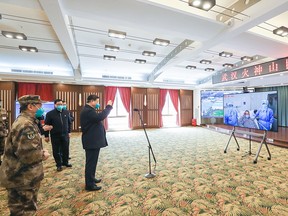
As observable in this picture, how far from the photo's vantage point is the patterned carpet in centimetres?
217

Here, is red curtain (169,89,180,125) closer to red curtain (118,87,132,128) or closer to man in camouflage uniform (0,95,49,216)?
red curtain (118,87,132,128)

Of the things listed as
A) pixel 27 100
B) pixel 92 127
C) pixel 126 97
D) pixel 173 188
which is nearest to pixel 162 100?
pixel 126 97

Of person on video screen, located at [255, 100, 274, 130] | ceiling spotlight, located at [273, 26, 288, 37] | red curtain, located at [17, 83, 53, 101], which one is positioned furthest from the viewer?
red curtain, located at [17, 83, 53, 101]

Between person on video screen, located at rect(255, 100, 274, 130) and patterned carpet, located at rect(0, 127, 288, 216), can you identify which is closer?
patterned carpet, located at rect(0, 127, 288, 216)

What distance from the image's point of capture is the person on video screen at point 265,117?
455cm

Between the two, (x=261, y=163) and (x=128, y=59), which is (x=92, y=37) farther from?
(x=261, y=163)

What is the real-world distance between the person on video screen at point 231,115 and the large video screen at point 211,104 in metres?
5.25

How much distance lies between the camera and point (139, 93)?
9.80 m

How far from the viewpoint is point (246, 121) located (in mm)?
5012

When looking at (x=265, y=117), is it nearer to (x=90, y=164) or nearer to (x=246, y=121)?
(x=246, y=121)

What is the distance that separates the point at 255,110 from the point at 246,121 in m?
0.43

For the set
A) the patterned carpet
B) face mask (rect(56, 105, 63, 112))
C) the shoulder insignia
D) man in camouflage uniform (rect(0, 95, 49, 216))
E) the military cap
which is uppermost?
the military cap

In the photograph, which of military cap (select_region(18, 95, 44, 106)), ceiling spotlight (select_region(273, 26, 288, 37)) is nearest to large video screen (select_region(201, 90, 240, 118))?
ceiling spotlight (select_region(273, 26, 288, 37))

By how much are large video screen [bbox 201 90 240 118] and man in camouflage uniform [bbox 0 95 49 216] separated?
10.8 meters
